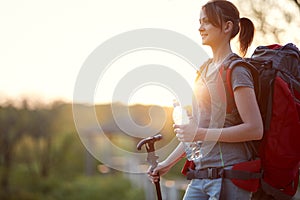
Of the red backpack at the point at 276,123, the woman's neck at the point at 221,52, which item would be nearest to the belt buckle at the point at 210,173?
the red backpack at the point at 276,123

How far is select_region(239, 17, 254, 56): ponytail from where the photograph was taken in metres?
3.12

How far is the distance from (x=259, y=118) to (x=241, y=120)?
0.35ft

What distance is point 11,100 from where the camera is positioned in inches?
1075

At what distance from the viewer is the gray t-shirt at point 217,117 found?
9.31 feet

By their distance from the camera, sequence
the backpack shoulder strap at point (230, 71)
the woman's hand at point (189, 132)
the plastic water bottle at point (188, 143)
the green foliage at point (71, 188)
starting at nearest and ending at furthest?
1. the woman's hand at point (189, 132)
2. the backpack shoulder strap at point (230, 71)
3. the plastic water bottle at point (188, 143)
4. the green foliage at point (71, 188)

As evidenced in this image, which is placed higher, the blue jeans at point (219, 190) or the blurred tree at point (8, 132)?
the blue jeans at point (219, 190)

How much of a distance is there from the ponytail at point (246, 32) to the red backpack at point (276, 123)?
0.17m

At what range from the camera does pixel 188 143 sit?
9.87ft

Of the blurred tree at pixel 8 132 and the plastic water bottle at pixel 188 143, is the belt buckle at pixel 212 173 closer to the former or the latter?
the plastic water bottle at pixel 188 143

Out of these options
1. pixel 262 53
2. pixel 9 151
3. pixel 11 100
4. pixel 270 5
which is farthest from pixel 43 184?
pixel 262 53

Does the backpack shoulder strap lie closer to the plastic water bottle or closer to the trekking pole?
the plastic water bottle

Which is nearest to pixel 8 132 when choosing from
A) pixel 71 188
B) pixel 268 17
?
pixel 71 188

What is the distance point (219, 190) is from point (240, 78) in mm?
452

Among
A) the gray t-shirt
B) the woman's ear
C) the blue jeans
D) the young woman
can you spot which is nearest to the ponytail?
the young woman
